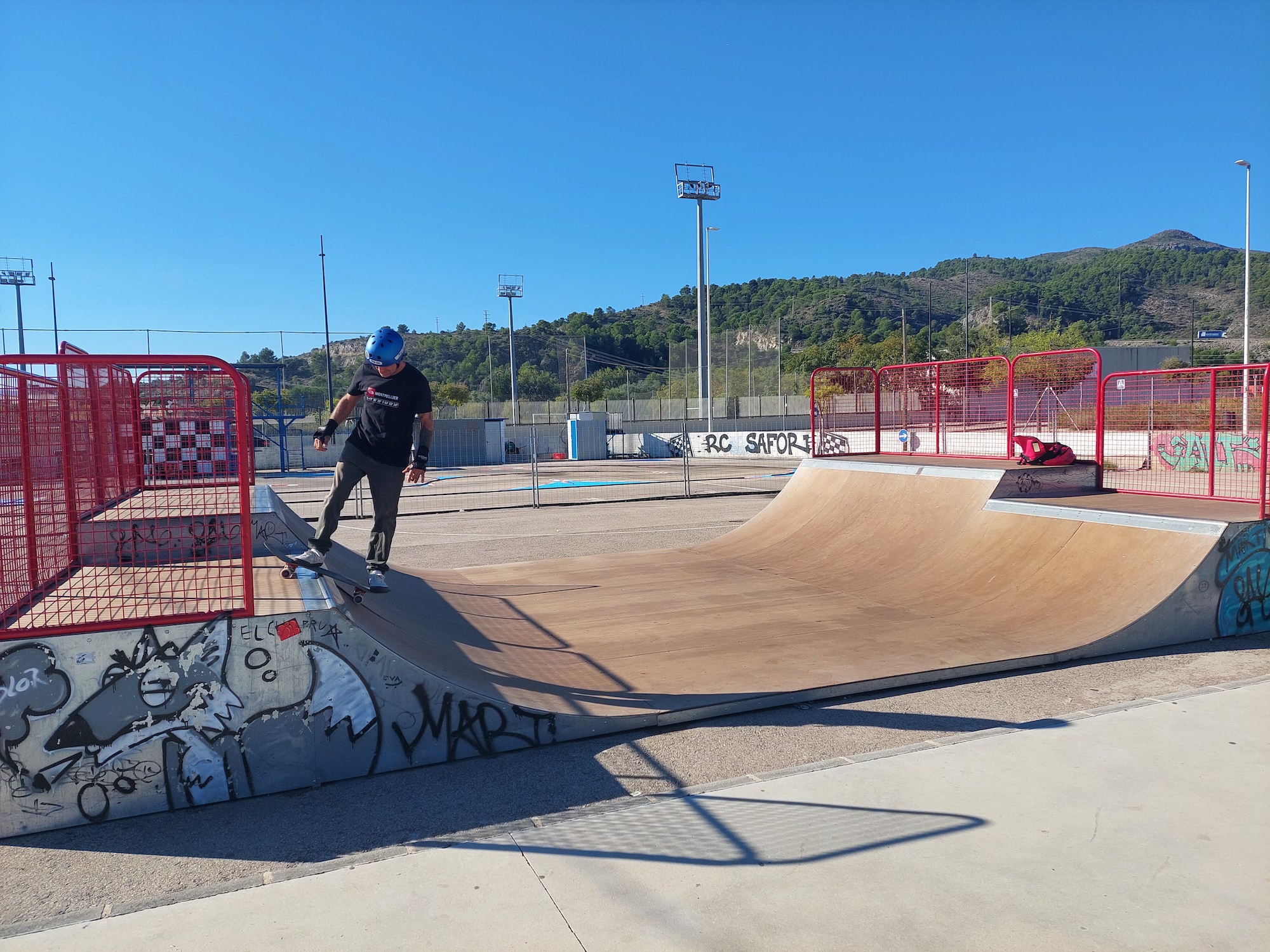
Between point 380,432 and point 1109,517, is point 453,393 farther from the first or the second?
point 380,432

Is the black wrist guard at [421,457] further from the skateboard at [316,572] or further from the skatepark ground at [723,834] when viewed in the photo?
the skatepark ground at [723,834]

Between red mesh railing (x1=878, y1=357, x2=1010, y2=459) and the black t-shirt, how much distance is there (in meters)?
8.37

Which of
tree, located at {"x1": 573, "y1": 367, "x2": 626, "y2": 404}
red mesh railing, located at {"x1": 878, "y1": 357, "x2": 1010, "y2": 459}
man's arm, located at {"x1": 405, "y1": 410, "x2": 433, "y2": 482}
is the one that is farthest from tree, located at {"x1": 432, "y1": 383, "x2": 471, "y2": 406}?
man's arm, located at {"x1": 405, "y1": 410, "x2": 433, "y2": 482}

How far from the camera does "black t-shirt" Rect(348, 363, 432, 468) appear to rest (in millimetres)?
5215

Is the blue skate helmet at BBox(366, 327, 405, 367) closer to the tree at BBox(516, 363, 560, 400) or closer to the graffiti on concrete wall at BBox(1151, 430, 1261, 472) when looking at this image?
the graffiti on concrete wall at BBox(1151, 430, 1261, 472)

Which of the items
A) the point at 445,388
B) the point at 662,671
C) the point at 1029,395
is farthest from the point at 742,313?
the point at 662,671

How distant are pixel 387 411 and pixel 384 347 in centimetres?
41

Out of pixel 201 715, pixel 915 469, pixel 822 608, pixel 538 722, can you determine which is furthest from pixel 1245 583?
pixel 201 715

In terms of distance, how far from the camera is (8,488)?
424 cm

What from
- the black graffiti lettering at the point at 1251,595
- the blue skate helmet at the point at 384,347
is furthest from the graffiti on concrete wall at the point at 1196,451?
the blue skate helmet at the point at 384,347

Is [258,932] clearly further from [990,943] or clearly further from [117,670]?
[990,943]

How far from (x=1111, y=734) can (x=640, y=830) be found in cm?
276

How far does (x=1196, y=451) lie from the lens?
43.3 feet

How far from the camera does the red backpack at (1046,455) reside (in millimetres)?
8805
